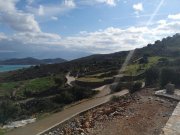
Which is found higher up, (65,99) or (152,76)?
(152,76)

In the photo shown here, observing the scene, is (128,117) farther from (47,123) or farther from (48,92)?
(48,92)

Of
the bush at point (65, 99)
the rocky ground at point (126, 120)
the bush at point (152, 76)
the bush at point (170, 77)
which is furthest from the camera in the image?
the bush at point (65, 99)

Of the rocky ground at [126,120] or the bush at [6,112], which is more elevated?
the rocky ground at [126,120]

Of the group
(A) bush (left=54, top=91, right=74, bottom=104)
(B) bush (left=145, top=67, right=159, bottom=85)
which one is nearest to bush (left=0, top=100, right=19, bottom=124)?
(A) bush (left=54, top=91, right=74, bottom=104)

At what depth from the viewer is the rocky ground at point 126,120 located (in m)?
12.9

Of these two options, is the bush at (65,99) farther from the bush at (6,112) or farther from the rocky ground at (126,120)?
the rocky ground at (126,120)

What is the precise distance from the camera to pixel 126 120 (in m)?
14.2

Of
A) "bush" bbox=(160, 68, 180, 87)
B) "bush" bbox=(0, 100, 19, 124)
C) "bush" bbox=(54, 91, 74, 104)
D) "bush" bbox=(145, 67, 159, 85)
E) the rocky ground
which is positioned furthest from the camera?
"bush" bbox=(54, 91, 74, 104)

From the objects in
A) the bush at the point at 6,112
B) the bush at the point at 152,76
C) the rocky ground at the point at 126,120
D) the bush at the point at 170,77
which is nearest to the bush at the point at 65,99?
the bush at the point at 6,112

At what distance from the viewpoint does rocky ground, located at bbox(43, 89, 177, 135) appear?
1290 cm

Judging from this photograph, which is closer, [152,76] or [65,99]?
[152,76]

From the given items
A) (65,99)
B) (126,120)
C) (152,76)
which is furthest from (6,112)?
Answer: (126,120)

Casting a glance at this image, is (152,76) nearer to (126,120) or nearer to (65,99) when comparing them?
(65,99)

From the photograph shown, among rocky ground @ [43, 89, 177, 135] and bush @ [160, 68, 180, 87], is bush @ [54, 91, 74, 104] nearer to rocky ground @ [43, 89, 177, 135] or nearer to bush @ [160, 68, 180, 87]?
bush @ [160, 68, 180, 87]
